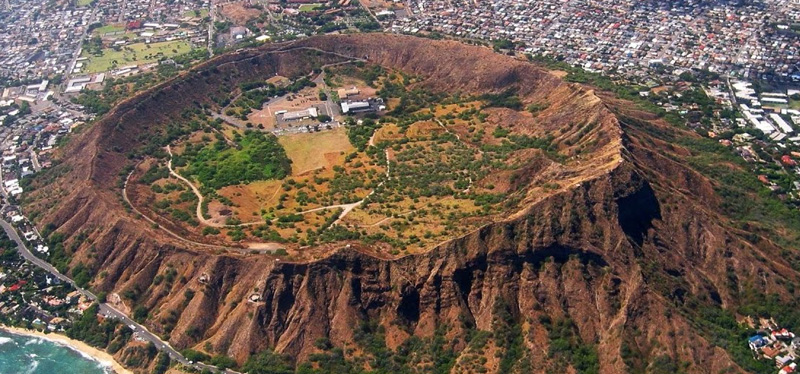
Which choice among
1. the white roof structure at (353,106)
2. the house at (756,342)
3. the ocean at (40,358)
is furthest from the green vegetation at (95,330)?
the house at (756,342)

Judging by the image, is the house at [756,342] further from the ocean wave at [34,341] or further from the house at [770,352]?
the ocean wave at [34,341]

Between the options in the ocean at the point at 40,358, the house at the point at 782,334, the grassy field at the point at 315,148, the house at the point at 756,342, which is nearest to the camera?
the house at the point at 756,342

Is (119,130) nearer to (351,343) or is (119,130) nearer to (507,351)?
(351,343)

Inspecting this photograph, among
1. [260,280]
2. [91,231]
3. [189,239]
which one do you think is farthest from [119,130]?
[260,280]

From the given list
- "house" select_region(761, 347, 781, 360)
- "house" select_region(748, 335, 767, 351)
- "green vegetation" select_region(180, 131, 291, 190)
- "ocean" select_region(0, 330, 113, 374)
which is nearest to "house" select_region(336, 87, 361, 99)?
"green vegetation" select_region(180, 131, 291, 190)

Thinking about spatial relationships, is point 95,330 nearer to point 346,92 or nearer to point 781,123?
point 346,92

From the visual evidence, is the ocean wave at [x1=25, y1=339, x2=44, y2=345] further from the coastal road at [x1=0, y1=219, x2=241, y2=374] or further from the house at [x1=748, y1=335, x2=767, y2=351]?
the house at [x1=748, y1=335, x2=767, y2=351]

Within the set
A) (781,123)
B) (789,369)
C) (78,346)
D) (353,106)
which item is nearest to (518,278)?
(789,369)
